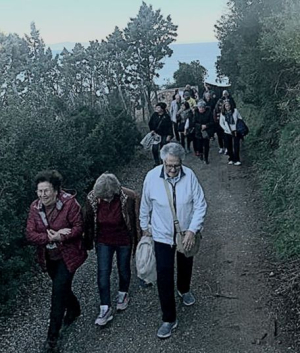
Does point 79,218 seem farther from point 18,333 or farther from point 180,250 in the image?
point 18,333

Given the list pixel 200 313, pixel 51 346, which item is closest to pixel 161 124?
pixel 200 313

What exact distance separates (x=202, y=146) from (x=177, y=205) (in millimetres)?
8749

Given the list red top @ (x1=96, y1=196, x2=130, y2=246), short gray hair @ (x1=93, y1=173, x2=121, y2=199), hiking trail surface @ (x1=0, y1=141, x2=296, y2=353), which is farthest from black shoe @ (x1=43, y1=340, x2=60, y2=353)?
short gray hair @ (x1=93, y1=173, x2=121, y2=199)

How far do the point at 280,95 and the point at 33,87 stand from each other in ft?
21.8

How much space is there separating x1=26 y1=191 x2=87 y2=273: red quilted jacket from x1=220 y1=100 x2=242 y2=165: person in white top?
7951 mm

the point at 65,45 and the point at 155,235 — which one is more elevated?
the point at 65,45

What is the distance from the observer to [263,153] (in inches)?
499

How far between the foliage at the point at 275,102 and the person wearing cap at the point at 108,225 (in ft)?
7.01

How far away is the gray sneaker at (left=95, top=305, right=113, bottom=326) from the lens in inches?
229

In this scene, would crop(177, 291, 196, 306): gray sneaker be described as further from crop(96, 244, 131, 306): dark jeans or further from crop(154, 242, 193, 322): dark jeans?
crop(96, 244, 131, 306): dark jeans

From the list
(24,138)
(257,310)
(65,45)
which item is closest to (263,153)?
(24,138)

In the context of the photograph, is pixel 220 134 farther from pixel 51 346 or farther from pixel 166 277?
pixel 51 346

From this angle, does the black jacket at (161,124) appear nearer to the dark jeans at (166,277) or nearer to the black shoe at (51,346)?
the dark jeans at (166,277)

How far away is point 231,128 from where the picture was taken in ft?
41.9
